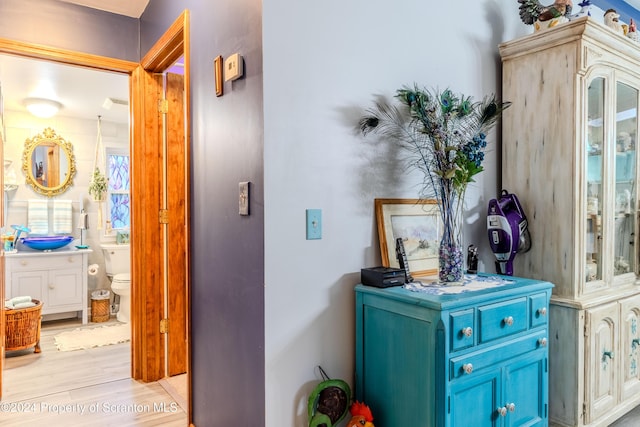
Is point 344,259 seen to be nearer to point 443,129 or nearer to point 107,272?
point 443,129

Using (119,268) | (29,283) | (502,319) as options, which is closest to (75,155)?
(119,268)

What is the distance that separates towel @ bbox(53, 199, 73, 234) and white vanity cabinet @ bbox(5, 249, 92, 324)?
1.32 ft

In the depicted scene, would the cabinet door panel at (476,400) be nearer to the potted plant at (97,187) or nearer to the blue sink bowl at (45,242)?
the blue sink bowl at (45,242)

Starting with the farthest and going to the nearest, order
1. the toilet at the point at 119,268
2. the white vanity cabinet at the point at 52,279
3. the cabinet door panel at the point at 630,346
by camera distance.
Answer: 1. the toilet at the point at 119,268
2. the white vanity cabinet at the point at 52,279
3. the cabinet door panel at the point at 630,346

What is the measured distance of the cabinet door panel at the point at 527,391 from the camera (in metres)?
1.72

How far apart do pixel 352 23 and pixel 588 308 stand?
1789 mm

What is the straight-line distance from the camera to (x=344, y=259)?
1805 millimetres

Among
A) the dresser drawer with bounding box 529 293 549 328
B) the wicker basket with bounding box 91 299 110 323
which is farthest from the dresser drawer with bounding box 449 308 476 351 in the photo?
the wicker basket with bounding box 91 299 110 323

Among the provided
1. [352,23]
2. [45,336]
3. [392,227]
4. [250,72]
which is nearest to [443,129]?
[392,227]

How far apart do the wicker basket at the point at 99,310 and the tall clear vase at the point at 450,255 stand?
4.27m

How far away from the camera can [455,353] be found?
150 cm

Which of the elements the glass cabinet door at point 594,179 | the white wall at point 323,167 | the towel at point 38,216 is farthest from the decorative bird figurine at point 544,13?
the towel at point 38,216

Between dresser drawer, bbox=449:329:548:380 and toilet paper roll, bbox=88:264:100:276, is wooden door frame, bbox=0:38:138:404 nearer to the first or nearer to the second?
toilet paper roll, bbox=88:264:100:276

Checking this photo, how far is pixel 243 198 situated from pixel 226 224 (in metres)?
0.22
